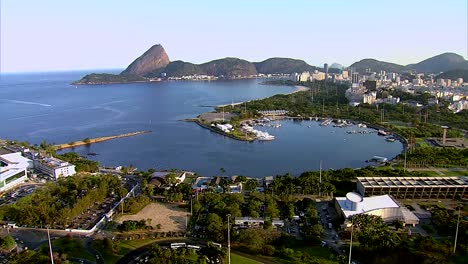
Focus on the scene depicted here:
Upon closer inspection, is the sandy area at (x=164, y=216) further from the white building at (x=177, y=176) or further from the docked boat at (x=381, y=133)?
the docked boat at (x=381, y=133)

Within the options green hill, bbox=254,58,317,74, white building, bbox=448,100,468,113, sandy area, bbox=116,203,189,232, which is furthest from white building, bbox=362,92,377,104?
green hill, bbox=254,58,317,74

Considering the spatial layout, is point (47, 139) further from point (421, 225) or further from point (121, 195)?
point (421, 225)

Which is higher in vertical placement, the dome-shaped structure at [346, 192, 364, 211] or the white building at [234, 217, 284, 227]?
the dome-shaped structure at [346, 192, 364, 211]

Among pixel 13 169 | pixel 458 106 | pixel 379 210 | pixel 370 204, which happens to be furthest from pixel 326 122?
pixel 13 169

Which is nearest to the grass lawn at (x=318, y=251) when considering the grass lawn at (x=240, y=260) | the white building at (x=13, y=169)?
the grass lawn at (x=240, y=260)

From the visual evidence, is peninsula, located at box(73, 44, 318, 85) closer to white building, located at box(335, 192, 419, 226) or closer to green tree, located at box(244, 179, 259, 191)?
green tree, located at box(244, 179, 259, 191)

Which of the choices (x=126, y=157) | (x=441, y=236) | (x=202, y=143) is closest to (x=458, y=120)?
(x=202, y=143)

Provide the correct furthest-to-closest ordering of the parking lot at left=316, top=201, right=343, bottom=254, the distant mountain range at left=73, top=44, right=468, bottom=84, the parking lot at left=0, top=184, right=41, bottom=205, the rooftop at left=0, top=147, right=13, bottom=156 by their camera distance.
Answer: the distant mountain range at left=73, top=44, right=468, bottom=84 → the rooftop at left=0, top=147, right=13, bottom=156 → the parking lot at left=0, top=184, right=41, bottom=205 → the parking lot at left=316, top=201, right=343, bottom=254
